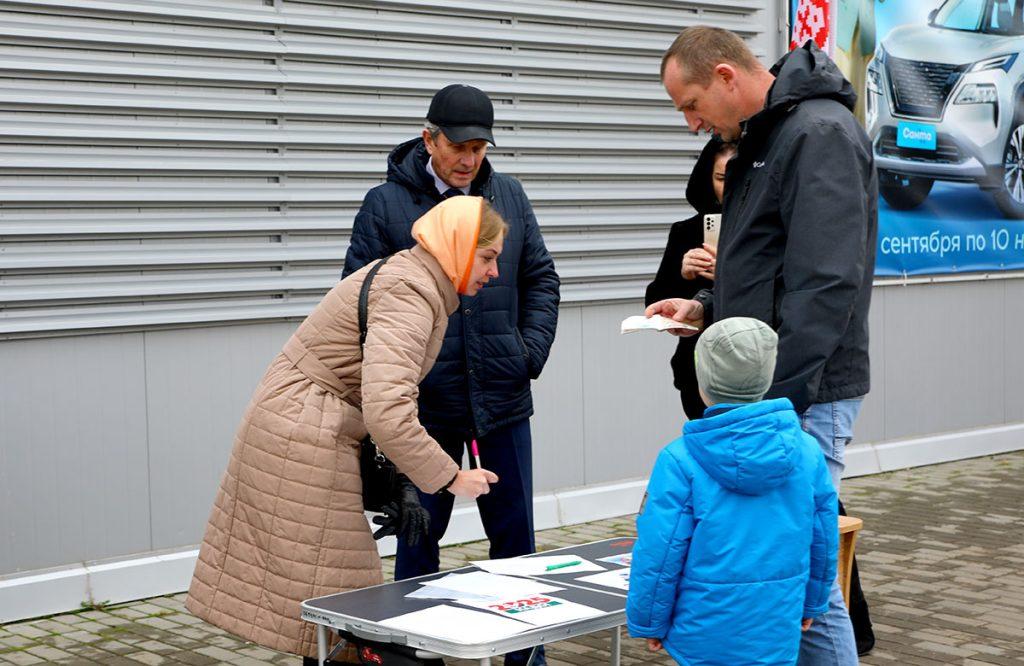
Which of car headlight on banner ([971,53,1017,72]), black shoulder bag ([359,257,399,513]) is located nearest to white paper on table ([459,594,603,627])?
black shoulder bag ([359,257,399,513])

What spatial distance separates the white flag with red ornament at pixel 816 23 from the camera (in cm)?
912

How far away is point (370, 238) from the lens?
499 cm

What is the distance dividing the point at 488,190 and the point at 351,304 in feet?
4.31

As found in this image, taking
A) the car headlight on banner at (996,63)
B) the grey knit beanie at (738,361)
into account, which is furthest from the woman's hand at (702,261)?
the car headlight on banner at (996,63)

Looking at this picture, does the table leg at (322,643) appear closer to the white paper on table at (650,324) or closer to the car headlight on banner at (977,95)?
the white paper on table at (650,324)

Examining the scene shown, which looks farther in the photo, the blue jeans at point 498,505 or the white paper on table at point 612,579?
the blue jeans at point 498,505

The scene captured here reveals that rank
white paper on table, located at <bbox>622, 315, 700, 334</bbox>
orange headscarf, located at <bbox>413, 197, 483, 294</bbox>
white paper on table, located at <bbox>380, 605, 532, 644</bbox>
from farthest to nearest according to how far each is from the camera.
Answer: white paper on table, located at <bbox>622, 315, 700, 334</bbox>
orange headscarf, located at <bbox>413, 197, 483, 294</bbox>
white paper on table, located at <bbox>380, 605, 532, 644</bbox>

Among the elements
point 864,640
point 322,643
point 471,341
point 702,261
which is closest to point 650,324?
point 702,261

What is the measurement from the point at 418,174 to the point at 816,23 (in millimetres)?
5055

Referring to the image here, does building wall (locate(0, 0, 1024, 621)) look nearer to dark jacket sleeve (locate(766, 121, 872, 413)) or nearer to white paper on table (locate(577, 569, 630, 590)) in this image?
white paper on table (locate(577, 569, 630, 590))

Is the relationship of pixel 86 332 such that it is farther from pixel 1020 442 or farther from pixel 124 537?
pixel 1020 442

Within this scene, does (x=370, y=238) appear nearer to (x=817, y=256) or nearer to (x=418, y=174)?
(x=418, y=174)

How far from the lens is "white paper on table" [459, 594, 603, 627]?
345cm

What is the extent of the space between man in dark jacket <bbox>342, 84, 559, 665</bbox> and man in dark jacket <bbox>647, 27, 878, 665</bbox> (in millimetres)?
1002
